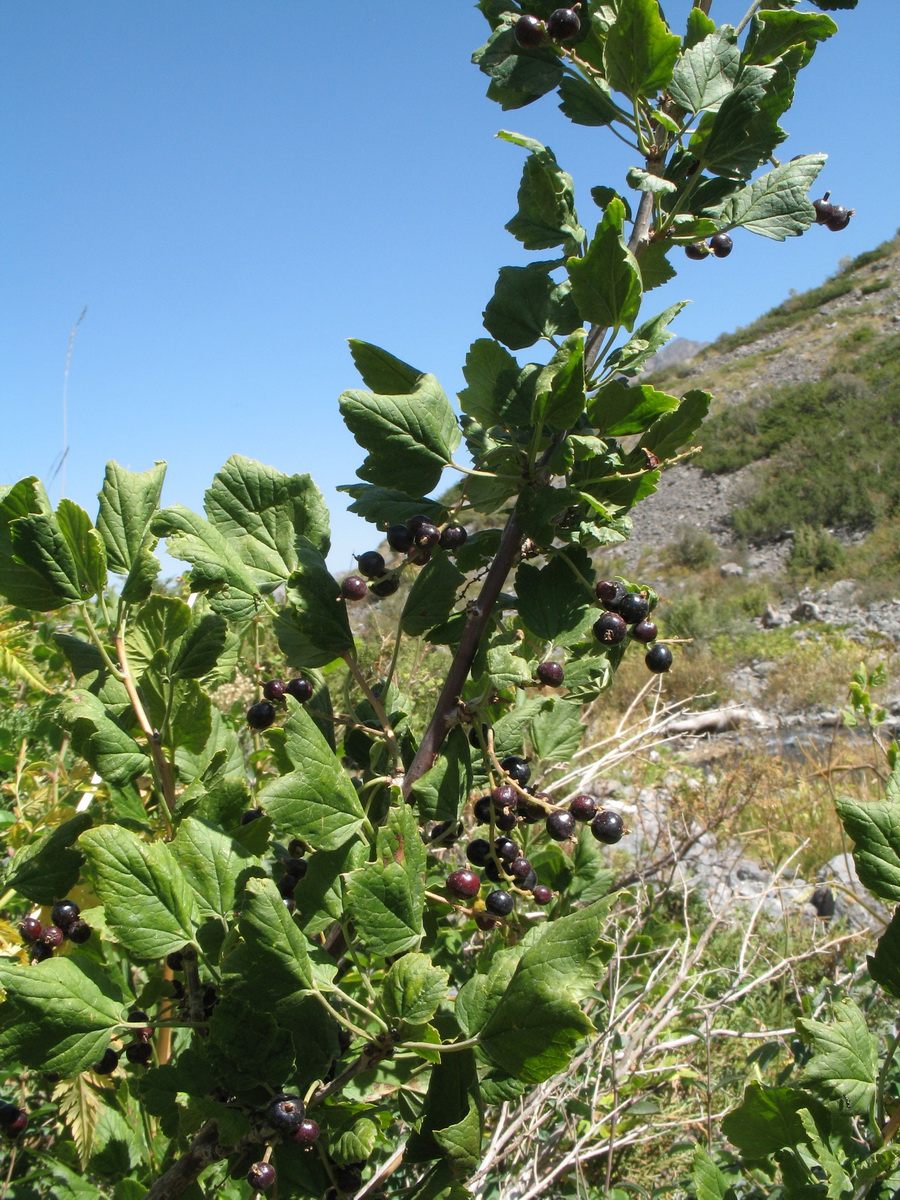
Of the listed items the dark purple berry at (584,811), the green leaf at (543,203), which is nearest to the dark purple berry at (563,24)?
the green leaf at (543,203)

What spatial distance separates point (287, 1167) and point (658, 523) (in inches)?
975

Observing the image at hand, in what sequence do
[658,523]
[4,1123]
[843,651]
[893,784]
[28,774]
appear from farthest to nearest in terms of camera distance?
[658,523], [843,651], [28,774], [4,1123], [893,784]

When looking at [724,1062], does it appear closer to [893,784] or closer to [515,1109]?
[515,1109]

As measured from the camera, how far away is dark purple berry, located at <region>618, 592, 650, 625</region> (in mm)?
1010

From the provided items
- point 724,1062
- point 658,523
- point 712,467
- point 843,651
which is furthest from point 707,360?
point 724,1062

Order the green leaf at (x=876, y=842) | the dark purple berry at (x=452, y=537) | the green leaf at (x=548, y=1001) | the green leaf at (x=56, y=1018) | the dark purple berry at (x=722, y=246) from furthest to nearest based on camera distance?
the dark purple berry at (x=722, y=246) → the dark purple berry at (x=452, y=537) → the green leaf at (x=876, y=842) → the green leaf at (x=56, y=1018) → the green leaf at (x=548, y=1001)

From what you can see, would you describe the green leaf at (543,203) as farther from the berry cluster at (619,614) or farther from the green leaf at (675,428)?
the berry cluster at (619,614)

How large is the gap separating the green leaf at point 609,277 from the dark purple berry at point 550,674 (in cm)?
42

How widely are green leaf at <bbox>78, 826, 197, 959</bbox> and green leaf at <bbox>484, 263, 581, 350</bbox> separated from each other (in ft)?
2.69

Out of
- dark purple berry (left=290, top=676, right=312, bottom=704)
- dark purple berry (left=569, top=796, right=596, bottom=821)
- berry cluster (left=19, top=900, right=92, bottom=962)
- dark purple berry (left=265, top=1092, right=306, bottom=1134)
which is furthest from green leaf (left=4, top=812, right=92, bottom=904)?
dark purple berry (left=569, top=796, right=596, bottom=821)

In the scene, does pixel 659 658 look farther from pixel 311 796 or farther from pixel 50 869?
pixel 50 869

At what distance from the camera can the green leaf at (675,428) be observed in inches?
40.4

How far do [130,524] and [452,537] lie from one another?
17.7 inches

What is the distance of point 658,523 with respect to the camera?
2456 cm
